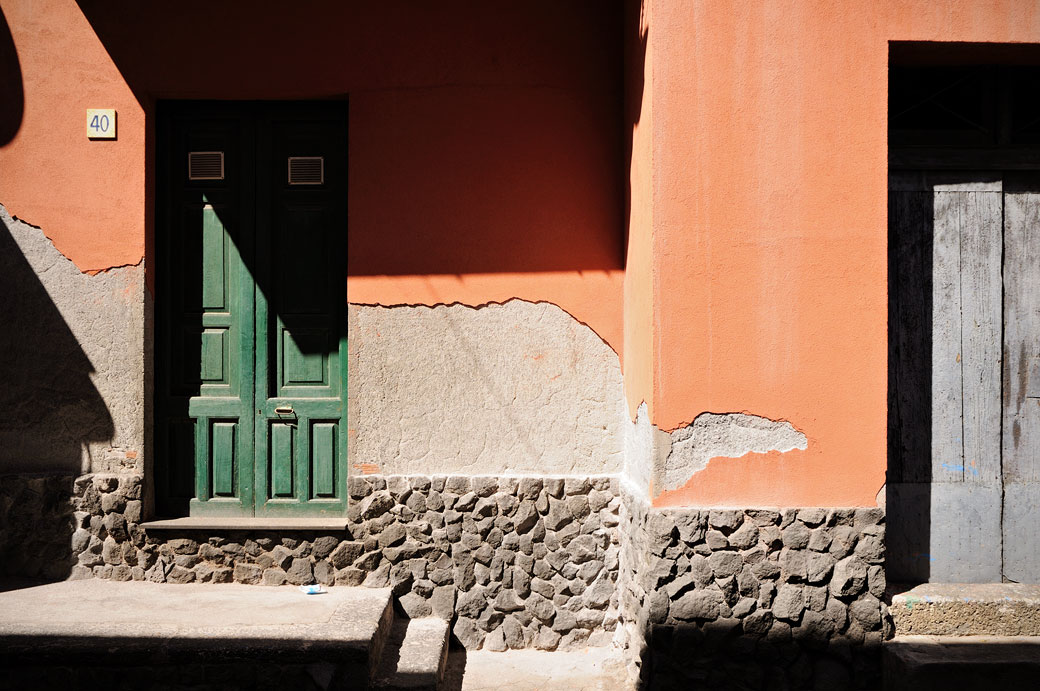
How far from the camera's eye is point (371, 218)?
4633 millimetres

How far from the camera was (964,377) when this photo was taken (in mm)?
4211

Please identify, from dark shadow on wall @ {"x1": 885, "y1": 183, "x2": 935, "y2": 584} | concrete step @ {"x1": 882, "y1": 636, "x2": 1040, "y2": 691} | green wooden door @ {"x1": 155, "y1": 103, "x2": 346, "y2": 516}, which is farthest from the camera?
green wooden door @ {"x1": 155, "y1": 103, "x2": 346, "y2": 516}

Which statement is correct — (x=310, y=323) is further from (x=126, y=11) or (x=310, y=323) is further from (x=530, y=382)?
(x=126, y=11)

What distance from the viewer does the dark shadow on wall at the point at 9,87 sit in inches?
181

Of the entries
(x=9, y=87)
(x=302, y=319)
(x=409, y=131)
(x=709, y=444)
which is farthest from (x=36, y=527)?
(x=709, y=444)

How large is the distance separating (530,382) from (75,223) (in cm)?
307

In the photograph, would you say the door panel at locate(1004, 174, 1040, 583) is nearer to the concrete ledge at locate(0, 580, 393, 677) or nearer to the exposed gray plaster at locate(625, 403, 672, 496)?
the exposed gray plaster at locate(625, 403, 672, 496)

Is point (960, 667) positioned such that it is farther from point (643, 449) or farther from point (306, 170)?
point (306, 170)

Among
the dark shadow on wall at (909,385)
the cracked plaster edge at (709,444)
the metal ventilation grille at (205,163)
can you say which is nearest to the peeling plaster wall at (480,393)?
the cracked plaster edge at (709,444)

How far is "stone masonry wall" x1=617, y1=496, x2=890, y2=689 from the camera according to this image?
3721 mm

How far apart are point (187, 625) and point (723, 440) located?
2973mm

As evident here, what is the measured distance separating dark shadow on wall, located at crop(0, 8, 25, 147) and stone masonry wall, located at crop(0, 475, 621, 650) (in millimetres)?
2240

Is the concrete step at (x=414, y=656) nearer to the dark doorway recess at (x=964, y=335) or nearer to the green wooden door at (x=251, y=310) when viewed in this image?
the green wooden door at (x=251, y=310)

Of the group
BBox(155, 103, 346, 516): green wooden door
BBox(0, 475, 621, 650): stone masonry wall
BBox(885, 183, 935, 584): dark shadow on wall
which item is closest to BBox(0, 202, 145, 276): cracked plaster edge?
BBox(155, 103, 346, 516): green wooden door
